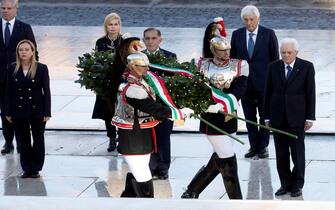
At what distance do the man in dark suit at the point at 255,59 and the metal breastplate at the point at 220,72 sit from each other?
2317 mm

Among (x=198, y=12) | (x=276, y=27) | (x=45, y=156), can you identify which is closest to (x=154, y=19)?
(x=198, y=12)

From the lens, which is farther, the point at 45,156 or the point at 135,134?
the point at 45,156

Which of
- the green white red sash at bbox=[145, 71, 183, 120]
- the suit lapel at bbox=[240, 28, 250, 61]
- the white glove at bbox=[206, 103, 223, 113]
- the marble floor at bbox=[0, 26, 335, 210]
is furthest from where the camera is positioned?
the suit lapel at bbox=[240, 28, 250, 61]

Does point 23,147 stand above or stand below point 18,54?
below

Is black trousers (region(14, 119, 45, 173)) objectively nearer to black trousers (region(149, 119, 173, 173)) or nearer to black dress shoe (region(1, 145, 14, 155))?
black dress shoe (region(1, 145, 14, 155))

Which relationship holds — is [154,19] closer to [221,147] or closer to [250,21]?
[250,21]

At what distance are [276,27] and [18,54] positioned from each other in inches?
432

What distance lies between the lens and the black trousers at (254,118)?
1211cm

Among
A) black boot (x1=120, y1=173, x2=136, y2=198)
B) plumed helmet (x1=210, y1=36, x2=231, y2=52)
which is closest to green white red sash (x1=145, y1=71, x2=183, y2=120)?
plumed helmet (x1=210, y1=36, x2=231, y2=52)

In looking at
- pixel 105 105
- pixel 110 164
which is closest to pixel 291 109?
pixel 110 164

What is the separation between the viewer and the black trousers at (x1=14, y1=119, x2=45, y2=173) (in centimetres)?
1148

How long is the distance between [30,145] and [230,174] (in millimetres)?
2616

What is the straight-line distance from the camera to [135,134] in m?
9.35

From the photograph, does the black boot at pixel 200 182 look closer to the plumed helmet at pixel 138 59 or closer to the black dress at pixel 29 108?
the plumed helmet at pixel 138 59
